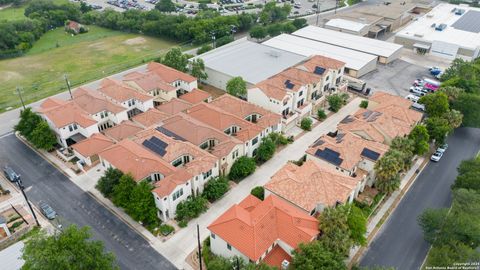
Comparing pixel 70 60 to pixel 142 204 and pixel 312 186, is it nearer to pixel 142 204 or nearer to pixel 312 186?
pixel 142 204

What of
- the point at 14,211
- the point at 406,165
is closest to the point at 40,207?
the point at 14,211

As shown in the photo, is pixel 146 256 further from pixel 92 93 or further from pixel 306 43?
pixel 306 43

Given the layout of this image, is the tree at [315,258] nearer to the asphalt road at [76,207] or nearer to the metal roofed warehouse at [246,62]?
the asphalt road at [76,207]

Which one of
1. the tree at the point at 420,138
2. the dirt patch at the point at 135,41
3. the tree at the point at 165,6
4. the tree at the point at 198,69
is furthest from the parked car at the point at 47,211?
A: the tree at the point at 165,6

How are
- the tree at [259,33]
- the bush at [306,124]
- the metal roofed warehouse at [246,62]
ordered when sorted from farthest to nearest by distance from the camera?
1. the tree at [259,33]
2. the metal roofed warehouse at [246,62]
3. the bush at [306,124]

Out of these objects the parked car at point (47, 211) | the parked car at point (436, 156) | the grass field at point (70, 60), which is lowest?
the parked car at point (47, 211)

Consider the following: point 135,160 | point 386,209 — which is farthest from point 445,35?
point 135,160
